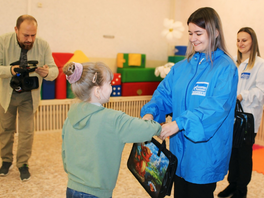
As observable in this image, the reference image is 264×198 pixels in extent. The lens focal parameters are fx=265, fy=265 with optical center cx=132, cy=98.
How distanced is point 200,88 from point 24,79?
1.64m

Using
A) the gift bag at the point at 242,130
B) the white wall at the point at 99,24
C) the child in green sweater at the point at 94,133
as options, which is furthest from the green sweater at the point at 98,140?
the white wall at the point at 99,24

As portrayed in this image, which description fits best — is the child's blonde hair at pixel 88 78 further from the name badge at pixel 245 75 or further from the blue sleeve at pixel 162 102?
the name badge at pixel 245 75

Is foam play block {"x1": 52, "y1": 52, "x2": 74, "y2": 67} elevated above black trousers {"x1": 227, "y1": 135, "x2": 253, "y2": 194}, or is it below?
above

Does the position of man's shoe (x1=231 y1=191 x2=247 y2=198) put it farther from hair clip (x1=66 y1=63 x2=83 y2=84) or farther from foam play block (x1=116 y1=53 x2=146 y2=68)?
foam play block (x1=116 y1=53 x2=146 y2=68)

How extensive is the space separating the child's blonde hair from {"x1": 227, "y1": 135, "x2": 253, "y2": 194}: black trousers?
1.49 meters

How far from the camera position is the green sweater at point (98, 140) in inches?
46.0

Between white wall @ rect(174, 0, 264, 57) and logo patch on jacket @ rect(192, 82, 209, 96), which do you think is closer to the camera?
logo patch on jacket @ rect(192, 82, 209, 96)

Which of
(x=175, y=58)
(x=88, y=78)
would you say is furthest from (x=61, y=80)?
(x=88, y=78)

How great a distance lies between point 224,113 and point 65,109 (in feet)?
10.9

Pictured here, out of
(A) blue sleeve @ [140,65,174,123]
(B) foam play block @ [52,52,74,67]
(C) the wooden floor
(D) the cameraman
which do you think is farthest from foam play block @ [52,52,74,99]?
(A) blue sleeve @ [140,65,174,123]

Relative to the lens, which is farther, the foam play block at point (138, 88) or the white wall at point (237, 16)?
the foam play block at point (138, 88)

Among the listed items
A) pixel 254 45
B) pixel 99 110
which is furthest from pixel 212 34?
pixel 254 45

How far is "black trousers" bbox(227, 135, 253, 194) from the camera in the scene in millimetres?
2221

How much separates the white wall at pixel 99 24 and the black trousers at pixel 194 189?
133 inches
